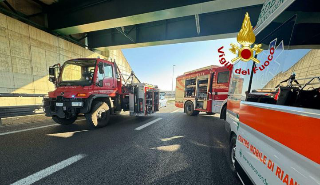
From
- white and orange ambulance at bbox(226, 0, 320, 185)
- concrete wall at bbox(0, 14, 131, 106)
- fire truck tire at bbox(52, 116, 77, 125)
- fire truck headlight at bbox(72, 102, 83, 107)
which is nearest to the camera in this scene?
white and orange ambulance at bbox(226, 0, 320, 185)

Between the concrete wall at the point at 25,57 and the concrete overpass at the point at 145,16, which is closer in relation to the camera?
the concrete overpass at the point at 145,16

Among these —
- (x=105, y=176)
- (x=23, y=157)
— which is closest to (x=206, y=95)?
(x=105, y=176)

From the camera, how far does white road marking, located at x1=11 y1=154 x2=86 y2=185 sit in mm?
2035

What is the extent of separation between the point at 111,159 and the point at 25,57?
28.5ft

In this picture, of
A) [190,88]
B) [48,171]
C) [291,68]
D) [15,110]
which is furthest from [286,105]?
[190,88]

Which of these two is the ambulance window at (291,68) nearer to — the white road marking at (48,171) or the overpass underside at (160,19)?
the white road marking at (48,171)

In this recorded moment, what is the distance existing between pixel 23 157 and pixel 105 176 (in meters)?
1.93

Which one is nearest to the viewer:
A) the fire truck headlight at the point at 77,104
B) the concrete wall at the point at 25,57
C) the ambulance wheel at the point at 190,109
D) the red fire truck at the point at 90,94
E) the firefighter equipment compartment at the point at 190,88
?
the fire truck headlight at the point at 77,104

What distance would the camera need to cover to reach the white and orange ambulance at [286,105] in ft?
2.92

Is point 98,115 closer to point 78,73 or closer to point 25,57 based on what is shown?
point 78,73

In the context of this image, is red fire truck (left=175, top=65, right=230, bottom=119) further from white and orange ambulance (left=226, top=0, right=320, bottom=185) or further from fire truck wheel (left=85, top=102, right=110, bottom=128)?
fire truck wheel (left=85, top=102, right=110, bottom=128)

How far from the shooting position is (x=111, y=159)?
2.75 m

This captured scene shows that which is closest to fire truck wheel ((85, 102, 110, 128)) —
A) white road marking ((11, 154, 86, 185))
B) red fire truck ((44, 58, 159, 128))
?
red fire truck ((44, 58, 159, 128))

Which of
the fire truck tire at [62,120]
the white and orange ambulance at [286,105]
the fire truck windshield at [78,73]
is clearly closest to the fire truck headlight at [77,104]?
the fire truck windshield at [78,73]
